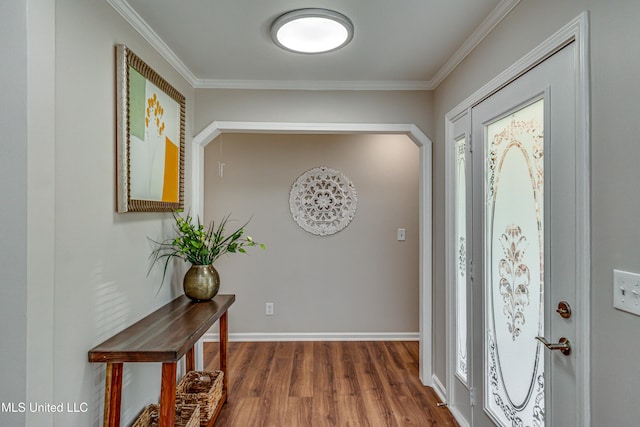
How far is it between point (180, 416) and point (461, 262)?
2.00m

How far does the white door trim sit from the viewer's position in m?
2.98

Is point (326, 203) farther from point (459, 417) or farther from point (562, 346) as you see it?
point (562, 346)

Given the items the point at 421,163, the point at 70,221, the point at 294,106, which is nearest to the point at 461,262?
the point at 421,163

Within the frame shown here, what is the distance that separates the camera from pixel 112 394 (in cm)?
168

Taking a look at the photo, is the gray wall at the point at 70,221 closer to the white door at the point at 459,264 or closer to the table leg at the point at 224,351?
the table leg at the point at 224,351

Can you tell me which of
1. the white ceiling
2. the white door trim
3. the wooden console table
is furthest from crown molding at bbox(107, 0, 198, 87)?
the wooden console table

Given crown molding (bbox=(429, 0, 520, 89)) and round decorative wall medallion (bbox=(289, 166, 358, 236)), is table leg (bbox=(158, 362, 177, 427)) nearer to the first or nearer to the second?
crown molding (bbox=(429, 0, 520, 89))

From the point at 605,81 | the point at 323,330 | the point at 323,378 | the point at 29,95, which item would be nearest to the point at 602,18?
the point at 605,81

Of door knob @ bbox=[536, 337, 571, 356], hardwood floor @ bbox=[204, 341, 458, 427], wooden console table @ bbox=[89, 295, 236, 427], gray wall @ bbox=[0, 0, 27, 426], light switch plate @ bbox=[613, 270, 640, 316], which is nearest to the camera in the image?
light switch plate @ bbox=[613, 270, 640, 316]

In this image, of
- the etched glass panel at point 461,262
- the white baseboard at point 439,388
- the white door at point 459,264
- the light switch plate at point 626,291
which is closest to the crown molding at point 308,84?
the white door at point 459,264

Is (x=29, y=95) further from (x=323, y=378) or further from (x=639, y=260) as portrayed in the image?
(x=323, y=378)

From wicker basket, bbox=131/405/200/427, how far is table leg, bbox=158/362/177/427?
0.42m

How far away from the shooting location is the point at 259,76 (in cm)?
286

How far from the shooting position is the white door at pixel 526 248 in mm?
1415
